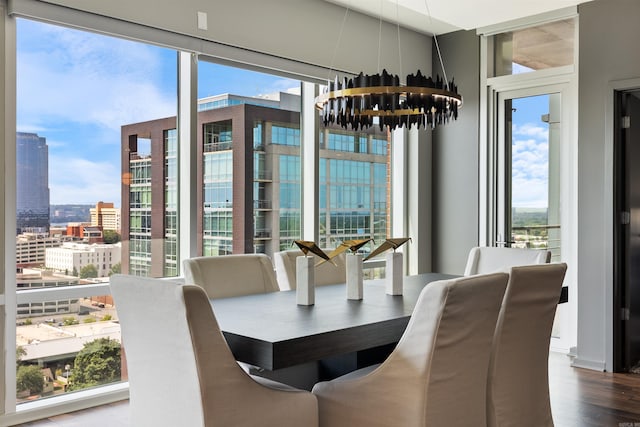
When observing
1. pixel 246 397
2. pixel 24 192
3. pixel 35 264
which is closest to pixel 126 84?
pixel 24 192

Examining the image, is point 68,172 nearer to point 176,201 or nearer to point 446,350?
point 176,201

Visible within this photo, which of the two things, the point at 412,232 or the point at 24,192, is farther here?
the point at 412,232

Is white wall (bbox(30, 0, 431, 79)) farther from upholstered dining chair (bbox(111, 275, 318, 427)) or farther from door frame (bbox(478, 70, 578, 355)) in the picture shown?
upholstered dining chair (bbox(111, 275, 318, 427))

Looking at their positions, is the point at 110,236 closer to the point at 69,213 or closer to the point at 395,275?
the point at 69,213

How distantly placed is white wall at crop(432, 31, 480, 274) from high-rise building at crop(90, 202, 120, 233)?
3.12 m

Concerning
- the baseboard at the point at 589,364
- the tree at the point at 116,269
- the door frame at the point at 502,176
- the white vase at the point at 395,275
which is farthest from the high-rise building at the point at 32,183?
the baseboard at the point at 589,364

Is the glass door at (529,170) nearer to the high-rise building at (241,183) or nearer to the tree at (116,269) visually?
the high-rise building at (241,183)

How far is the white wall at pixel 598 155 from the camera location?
4504 millimetres

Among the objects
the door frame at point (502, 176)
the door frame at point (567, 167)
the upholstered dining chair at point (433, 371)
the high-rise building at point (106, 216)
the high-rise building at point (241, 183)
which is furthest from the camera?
the door frame at point (502, 176)

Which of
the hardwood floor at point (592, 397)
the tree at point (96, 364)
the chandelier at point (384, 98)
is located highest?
the chandelier at point (384, 98)

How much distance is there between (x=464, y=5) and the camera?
4.80 meters

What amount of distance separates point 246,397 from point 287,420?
0.22 metres

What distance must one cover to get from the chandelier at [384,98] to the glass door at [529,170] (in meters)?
2.15

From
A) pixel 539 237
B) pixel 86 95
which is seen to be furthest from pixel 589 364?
pixel 86 95
